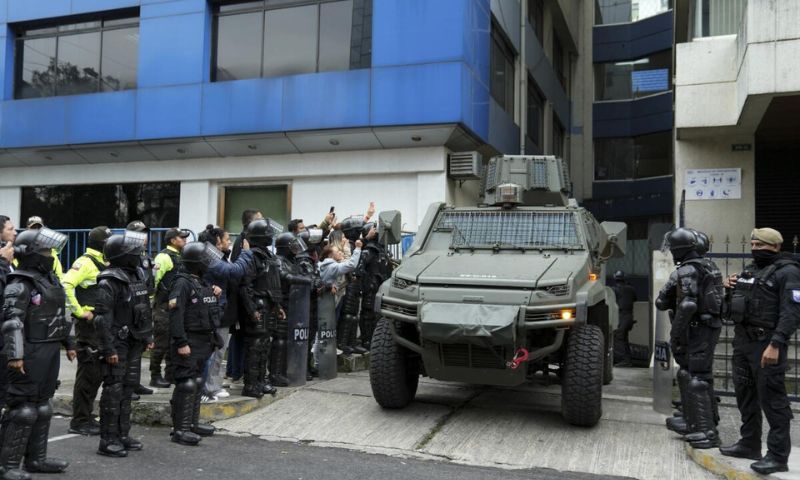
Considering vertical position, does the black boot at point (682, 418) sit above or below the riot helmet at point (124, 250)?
below

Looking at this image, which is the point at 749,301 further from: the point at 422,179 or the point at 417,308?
the point at 422,179

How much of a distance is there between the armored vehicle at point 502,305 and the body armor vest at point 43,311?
9.18 ft

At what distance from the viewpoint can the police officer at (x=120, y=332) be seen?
17.0 ft

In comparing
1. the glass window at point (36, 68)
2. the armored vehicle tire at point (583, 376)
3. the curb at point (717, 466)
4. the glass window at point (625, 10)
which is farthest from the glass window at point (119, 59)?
the glass window at point (625, 10)

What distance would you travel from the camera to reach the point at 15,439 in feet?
14.7

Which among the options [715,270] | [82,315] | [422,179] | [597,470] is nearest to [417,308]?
[597,470]

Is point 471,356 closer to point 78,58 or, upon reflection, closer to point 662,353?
point 662,353

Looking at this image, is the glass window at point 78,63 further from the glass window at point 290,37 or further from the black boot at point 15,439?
the black boot at point 15,439

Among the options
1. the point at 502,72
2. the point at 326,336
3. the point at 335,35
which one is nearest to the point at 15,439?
the point at 326,336

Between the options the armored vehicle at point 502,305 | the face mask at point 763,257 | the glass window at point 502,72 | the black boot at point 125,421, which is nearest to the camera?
the face mask at point 763,257

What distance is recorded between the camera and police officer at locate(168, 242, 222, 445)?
18.2 ft

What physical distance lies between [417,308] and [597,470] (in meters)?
2.03

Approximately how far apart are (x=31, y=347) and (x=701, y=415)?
17.8 feet

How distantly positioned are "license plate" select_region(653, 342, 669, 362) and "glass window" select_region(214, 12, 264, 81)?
1038cm
